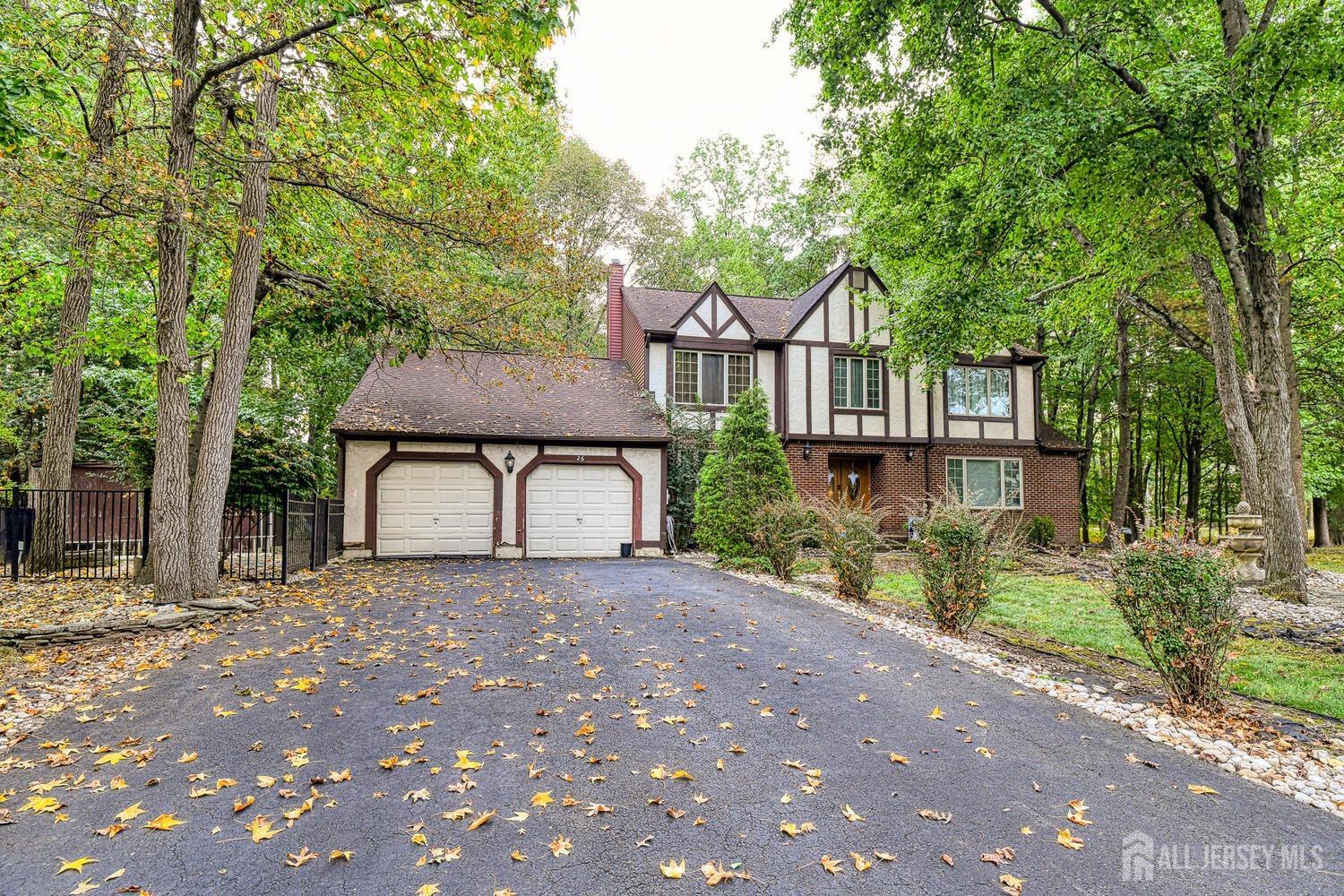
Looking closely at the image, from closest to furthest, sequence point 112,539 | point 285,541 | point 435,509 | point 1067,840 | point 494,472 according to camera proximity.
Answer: point 1067,840 → point 285,541 → point 112,539 → point 435,509 → point 494,472

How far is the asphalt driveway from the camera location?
2662mm

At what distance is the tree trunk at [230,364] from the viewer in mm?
7762

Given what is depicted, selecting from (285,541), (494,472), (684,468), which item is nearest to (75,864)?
(285,541)

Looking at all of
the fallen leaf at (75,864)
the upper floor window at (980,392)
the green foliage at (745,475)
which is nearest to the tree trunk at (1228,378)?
the upper floor window at (980,392)

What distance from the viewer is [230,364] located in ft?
26.9

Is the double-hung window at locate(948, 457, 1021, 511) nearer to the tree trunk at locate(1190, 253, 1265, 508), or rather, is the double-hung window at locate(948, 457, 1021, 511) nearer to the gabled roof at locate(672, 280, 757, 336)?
the tree trunk at locate(1190, 253, 1265, 508)

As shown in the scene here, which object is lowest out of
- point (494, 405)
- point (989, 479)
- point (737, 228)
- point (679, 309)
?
point (989, 479)

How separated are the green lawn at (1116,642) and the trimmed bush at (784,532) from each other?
1479mm

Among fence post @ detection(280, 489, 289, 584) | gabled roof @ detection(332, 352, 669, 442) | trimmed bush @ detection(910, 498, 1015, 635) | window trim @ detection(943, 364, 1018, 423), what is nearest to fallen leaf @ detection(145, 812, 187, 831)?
trimmed bush @ detection(910, 498, 1015, 635)

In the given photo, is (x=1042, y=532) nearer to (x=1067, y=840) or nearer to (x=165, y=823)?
(x=1067, y=840)

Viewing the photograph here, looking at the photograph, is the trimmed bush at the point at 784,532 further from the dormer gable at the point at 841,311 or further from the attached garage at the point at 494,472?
the dormer gable at the point at 841,311

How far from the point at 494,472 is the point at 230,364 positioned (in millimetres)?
6188

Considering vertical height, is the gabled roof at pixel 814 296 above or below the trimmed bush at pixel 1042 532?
above

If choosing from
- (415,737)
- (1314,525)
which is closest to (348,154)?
(415,737)
